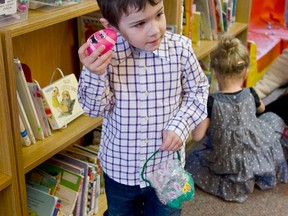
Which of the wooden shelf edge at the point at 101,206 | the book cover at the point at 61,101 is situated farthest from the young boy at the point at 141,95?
the wooden shelf edge at the point at 101,206

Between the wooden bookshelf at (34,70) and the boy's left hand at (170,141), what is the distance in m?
0.40

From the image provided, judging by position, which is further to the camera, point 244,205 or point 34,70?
point 244,205

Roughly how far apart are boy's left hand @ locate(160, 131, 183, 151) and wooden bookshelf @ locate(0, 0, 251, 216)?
40cm

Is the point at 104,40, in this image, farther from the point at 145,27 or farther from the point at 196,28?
the point at 196,28

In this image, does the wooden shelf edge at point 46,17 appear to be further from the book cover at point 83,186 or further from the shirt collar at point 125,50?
the book cover at point 83,186

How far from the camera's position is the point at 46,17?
4.22 ft

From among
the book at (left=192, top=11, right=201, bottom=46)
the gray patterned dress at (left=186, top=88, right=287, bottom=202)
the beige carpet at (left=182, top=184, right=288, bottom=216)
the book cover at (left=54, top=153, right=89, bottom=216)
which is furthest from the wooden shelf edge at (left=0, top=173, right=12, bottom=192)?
the book at (left=192, top=11, right=201, bottom=46)

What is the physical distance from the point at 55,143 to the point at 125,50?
486mm

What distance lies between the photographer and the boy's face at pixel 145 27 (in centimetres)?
103

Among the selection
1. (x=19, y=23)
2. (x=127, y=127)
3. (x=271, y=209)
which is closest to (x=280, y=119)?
(x=271, y=209)

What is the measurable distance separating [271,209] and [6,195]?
3.84 ft

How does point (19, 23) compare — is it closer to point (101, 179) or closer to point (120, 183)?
point (120, 183)

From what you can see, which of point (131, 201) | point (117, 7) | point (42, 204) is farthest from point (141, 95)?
point (42, 204)

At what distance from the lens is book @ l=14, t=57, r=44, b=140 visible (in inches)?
52.7
